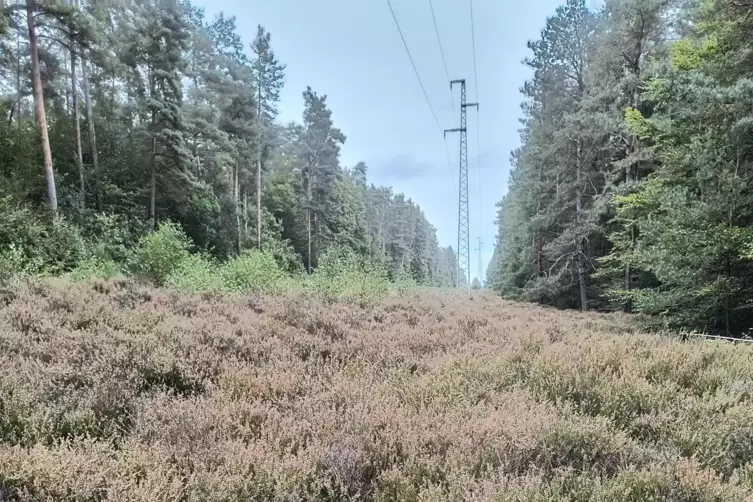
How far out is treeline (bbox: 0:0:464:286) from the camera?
1247 centimetres

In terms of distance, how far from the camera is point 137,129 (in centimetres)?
1931

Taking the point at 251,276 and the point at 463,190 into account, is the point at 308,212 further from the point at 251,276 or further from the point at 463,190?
the point at 251,276

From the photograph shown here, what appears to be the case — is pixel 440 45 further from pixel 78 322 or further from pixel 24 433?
pixel 24 433

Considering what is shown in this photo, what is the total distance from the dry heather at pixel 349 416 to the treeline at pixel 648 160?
14.8ft

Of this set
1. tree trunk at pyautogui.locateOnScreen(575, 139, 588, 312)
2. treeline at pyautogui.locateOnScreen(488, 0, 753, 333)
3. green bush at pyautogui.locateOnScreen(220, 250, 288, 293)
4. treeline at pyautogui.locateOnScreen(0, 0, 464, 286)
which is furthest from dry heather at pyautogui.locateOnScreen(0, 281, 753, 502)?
tree trunk at pyautogui.locateOnScreen(575, 139, 588, 312)

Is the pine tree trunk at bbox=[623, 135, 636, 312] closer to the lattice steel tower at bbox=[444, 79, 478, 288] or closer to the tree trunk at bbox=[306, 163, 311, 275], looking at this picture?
the lattice steel tower at bbox=[444, 79, 478, 288]

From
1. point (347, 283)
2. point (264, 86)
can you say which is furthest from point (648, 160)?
point (264, 86)

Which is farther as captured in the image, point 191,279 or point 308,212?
point 308,212

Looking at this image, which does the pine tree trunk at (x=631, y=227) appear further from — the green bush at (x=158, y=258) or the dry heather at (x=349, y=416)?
the green bush at (x=158, y=258)

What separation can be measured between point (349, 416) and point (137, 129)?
21.4 m

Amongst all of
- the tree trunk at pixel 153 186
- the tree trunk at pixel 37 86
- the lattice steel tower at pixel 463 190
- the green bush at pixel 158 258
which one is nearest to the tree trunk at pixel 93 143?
the tree trunk at pixel 153 186

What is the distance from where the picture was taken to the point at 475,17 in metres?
12.8

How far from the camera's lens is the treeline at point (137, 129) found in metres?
12.5

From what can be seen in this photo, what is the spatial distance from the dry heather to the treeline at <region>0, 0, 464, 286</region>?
7.82 m
